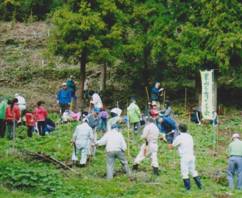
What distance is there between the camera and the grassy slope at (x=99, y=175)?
17.7m

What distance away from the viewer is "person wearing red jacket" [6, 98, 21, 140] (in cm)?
2428

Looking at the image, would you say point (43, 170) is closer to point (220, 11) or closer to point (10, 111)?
point (10, 111)

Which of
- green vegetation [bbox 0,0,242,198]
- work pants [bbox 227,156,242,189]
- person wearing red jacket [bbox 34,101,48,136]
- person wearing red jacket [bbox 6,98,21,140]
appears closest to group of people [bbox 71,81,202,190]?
green vegetation [bbox 0,0,242,198]

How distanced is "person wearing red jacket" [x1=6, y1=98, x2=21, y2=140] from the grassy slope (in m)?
0.36

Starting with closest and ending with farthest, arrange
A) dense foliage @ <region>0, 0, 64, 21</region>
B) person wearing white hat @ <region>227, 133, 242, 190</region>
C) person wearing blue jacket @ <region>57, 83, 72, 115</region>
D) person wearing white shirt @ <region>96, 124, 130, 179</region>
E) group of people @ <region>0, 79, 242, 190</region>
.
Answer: group of people @ <region>0, 79, 242, 190</region> → person wearing white shirt @ <region>96, 124, 130, 179</region> → person wearing white hat @ <region>227, 133, 242, 190</region> → person wearing blue jacket @ <region>57, 83, 72, 115</region> → dense foliage @ <region>0, 0, 64, 21</region>

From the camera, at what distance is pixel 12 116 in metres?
24.3

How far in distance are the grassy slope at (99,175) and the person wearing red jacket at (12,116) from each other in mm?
363

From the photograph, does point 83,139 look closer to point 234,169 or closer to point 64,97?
point 234,169

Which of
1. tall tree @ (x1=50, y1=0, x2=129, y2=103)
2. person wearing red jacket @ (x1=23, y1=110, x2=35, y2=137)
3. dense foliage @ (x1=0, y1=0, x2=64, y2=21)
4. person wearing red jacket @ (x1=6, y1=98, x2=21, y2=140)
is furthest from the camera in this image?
dense foliage @ (x1=0, y1=0, x2=64, y2=21)

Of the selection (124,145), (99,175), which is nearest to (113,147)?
(124,145)

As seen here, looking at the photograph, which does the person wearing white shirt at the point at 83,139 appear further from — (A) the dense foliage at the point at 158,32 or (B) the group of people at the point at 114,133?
(A) the dense foliage at the point at 158,32

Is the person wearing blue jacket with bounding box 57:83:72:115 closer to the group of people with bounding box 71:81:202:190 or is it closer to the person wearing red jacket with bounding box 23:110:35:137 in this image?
the person wearing red jacket with bounding box 23:110:35:137

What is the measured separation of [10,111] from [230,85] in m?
16.6

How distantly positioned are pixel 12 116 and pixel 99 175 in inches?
215
